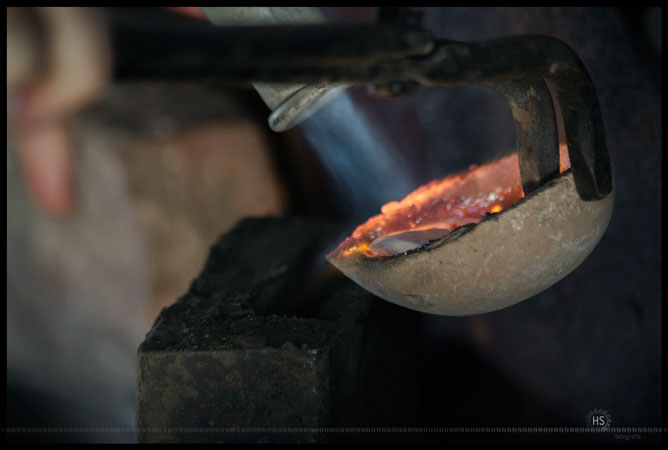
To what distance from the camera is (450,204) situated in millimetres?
1367

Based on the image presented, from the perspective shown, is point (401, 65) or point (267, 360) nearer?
point (401, 65)

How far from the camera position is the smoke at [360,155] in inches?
89.1

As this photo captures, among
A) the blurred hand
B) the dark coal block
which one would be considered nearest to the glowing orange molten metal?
the dark coal block

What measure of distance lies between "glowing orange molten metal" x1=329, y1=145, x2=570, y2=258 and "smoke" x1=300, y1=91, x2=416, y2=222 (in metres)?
0.82

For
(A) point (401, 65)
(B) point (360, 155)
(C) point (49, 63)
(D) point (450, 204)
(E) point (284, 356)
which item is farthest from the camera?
(B) point (360, 155)

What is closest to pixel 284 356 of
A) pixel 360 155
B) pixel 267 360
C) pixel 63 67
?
pixel 267 360

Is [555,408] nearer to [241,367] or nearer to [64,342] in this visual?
[241,367]

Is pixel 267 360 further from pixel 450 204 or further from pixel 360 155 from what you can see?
pixel 360 155

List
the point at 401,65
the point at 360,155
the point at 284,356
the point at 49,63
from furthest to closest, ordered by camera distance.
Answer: the point at 360,155 < the point at 284,356 < the point at 401,65 < the point at 49,63

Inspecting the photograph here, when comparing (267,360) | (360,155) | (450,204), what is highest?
(360,155)

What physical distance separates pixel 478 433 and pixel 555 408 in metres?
0.30

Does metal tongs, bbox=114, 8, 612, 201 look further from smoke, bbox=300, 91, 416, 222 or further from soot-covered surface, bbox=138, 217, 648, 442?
smoke, bbox=300, 91, 416, 222

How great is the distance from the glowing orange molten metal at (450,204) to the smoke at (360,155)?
0.82m

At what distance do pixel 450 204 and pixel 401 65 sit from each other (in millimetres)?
622
